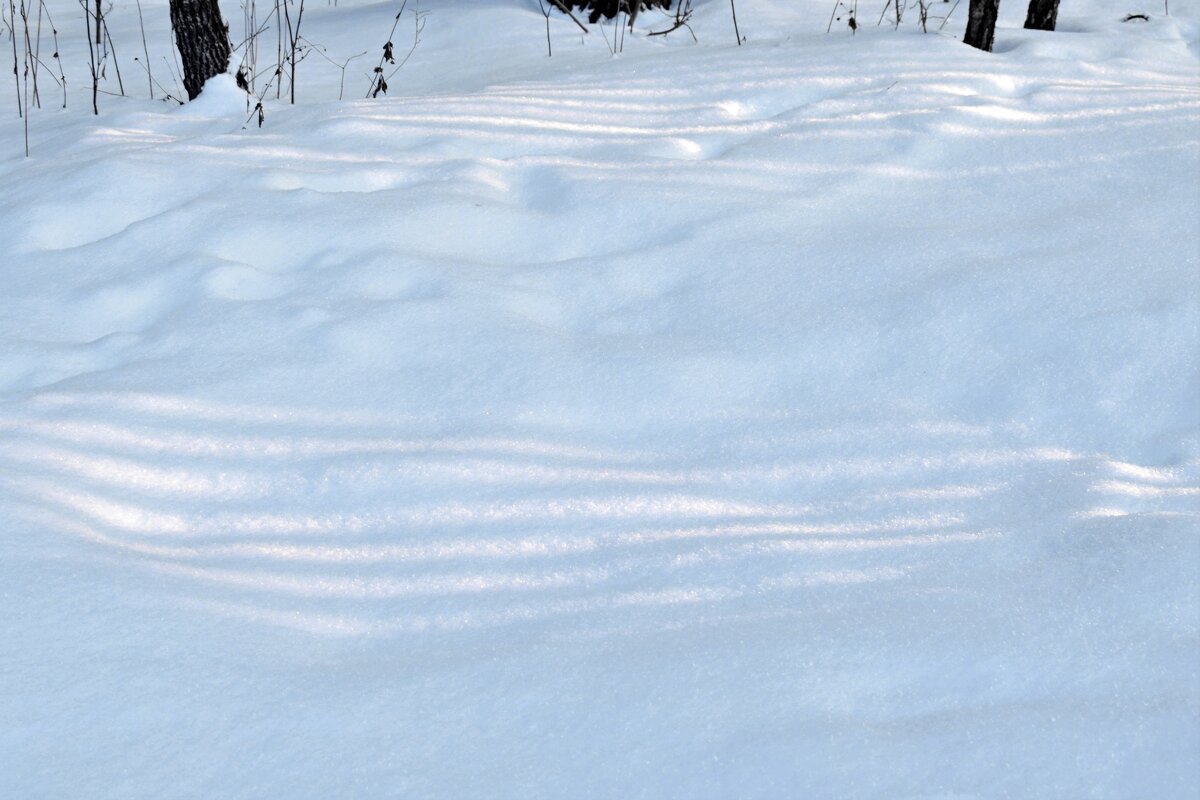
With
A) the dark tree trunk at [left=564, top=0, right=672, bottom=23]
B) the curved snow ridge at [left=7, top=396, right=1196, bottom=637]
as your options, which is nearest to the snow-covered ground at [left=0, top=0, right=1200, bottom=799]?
the curved snow ridge at [left=7, top=396, right=1196, bottom=637]

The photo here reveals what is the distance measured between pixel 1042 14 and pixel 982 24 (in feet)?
1.50

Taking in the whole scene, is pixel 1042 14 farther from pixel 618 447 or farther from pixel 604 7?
pixel 618 447

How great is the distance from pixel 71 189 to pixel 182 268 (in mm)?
591

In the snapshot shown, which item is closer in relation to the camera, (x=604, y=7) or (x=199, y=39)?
(x=199, y=39)

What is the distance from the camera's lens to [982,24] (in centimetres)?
334

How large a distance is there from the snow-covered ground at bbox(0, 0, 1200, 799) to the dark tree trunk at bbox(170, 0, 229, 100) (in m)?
0.58

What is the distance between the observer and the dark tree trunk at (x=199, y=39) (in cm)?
352

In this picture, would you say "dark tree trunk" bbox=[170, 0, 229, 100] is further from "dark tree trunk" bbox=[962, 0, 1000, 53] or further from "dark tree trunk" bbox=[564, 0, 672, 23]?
"dark tree trunk" bbox=[962, 0, 1000, 53]

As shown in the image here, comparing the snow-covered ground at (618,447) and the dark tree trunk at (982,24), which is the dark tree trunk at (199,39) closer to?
the snow-covered ground at (618,447)

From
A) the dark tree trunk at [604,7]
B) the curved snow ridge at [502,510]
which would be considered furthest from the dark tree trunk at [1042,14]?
the curved snow ridge at [502,510]

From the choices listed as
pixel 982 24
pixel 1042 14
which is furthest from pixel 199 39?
pixel 1042 14

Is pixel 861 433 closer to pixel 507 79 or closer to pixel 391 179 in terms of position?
pixel 391 179

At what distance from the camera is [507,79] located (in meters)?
3.61

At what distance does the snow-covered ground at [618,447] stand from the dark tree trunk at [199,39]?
1.90ft
